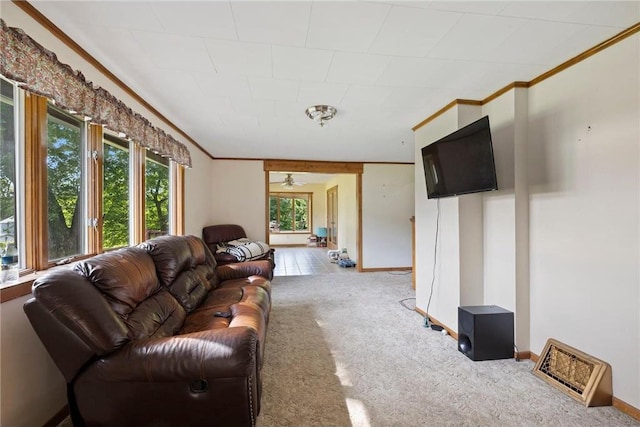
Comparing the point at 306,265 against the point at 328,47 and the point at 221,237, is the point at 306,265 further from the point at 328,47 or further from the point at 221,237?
the point at 328,47

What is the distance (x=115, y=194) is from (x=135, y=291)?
4.18ft

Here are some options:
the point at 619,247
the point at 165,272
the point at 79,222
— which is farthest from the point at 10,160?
the point at 619,247

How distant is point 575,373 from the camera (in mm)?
Result: 1954

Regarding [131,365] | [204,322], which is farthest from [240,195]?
[131,365]

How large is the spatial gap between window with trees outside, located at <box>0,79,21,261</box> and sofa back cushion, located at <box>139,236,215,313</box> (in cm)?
75

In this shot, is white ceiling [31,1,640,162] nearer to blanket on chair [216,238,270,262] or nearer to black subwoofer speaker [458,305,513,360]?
black subwoofer speaker [458,305,513,360]

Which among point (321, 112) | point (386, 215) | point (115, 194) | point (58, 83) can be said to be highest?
point (321, 112)

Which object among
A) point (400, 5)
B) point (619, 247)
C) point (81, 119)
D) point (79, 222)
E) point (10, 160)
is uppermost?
point (400, 5)

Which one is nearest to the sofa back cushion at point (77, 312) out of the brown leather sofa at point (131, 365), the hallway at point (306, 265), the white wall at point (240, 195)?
the brown leather sofa at point (131, 365)

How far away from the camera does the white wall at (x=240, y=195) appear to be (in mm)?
5566

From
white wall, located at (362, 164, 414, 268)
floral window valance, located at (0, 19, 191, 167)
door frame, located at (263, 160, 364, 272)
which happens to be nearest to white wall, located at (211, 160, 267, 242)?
door frame, located at (263, 160, 364, 272)

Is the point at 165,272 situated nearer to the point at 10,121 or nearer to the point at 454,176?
the point at 10,121

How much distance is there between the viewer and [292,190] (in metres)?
10.8

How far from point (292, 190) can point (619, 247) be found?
948cm
